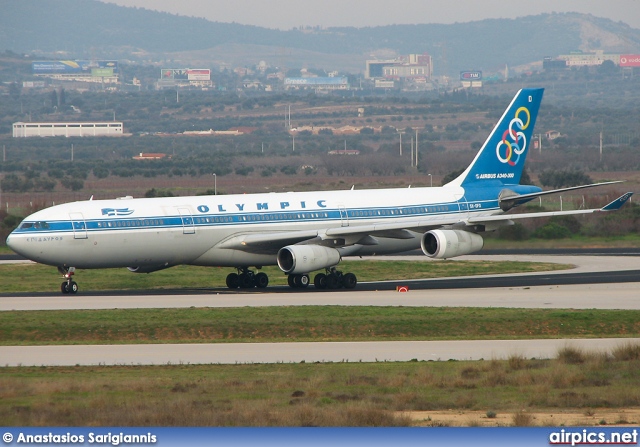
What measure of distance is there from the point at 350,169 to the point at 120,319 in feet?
345

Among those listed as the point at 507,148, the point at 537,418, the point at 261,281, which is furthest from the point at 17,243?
the point at 537,418

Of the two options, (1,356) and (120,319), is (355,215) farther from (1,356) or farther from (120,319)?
(1,356)

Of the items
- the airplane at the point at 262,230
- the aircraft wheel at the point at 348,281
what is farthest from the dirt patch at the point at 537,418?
the aircraft wheel at the point at 348,281

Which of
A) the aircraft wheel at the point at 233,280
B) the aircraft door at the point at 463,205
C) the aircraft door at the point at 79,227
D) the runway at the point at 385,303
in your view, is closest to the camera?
the runway at the point at 385,303

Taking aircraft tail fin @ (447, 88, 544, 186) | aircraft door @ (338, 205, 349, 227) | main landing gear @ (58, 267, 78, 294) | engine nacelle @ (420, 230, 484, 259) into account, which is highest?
aircraft tail fin @ (447, 88, 544, 186)

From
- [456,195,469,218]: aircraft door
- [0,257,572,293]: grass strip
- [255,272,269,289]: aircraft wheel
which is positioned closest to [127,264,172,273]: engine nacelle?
[0,257,572,293]: grass strip

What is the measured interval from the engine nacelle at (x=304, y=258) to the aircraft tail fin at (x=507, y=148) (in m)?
10.5

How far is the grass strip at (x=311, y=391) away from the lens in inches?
773

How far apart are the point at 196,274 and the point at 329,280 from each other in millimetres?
9775

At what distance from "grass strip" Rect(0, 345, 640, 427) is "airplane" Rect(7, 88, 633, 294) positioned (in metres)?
17.1

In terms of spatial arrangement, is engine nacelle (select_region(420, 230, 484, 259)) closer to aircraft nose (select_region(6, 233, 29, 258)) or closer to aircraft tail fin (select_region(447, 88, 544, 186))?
aircraft tail fin (select_region(447, 88, 544, 186))

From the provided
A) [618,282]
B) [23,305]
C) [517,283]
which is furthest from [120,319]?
[618,282]

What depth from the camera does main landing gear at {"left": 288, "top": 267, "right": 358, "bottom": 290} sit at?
1845 inches

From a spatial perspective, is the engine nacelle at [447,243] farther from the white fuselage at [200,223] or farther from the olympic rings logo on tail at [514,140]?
the olympic rings logo on tail at [514,140]
